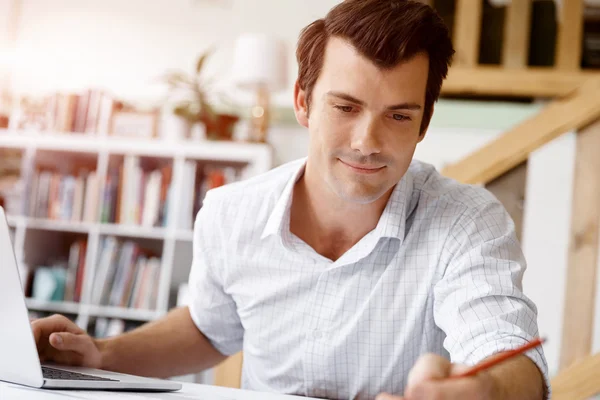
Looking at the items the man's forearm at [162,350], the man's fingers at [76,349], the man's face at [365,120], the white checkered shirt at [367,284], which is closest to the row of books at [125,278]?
the man's forearm at [162,350]

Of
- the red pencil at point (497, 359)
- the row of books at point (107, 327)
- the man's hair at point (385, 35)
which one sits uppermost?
the man's hair at point (385, 35)

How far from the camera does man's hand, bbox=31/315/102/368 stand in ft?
3.49

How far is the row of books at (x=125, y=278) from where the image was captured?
2961 millimetres

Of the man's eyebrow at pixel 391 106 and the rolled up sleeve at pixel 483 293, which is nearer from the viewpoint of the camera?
the rolled up sleeve at pixel 483 293

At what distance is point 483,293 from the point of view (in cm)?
93

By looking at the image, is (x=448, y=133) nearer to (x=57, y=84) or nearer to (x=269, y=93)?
(x=269, y=93)

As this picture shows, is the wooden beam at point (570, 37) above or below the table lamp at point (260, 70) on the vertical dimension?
above

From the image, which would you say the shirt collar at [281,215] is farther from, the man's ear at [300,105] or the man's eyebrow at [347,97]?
the man's eyebrow at [347,97]

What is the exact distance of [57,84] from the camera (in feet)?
11.6

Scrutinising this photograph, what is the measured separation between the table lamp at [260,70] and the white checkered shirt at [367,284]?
5.66ft

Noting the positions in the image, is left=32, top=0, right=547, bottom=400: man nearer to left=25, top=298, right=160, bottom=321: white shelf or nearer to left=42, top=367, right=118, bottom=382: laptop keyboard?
left=42, top=367, right=118, bottom=382: laptop keyboard

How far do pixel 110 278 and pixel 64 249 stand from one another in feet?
1.58

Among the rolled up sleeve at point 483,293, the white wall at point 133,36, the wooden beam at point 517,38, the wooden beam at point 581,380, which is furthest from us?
the white wall at point 133,36

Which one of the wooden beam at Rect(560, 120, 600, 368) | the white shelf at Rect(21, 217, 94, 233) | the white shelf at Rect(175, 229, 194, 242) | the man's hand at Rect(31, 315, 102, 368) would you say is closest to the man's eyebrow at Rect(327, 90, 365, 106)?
the man's hand at Rect(31, 315, 102, 368)
